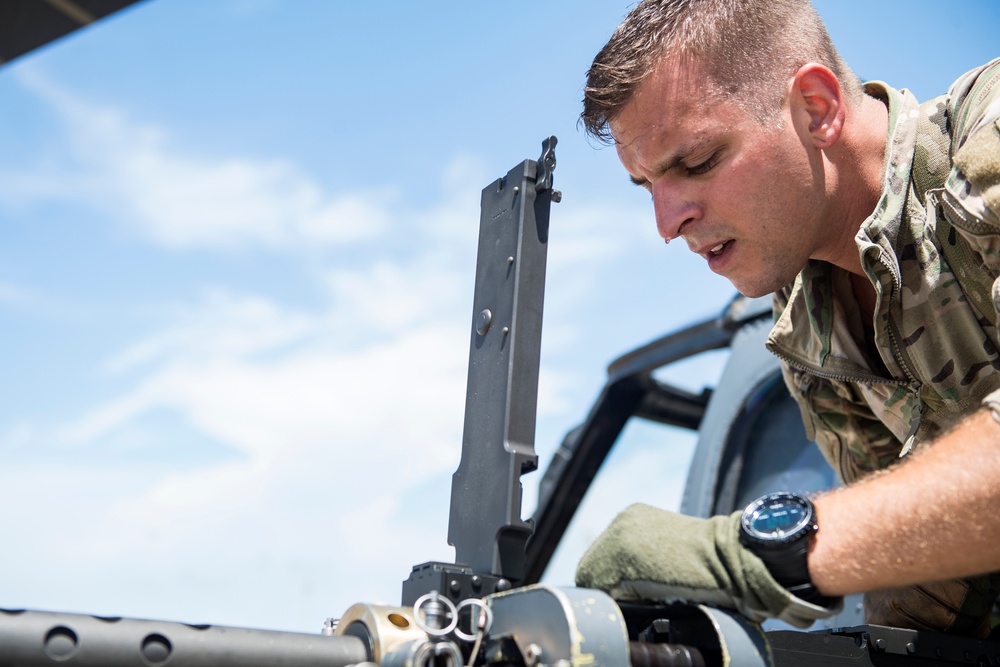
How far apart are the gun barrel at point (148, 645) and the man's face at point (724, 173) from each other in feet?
4.80

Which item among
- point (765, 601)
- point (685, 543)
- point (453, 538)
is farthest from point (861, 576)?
point (453, 538)

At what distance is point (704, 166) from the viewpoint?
249cm

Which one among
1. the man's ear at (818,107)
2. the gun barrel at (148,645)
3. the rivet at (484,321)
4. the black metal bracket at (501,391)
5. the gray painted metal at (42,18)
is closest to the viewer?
the gun barrel at (148,645)

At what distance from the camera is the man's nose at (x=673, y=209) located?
250 cm

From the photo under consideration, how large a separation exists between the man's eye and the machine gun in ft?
1.92

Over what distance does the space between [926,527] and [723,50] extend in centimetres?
149

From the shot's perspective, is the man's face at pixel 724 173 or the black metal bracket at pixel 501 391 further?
the man's face at pixel 724 173

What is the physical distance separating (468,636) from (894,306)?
1506 mm

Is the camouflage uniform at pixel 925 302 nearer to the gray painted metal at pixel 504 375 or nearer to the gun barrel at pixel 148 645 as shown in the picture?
the gray painted metal at pixel 504 375

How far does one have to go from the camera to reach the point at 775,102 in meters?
2.60

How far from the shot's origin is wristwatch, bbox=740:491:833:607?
156cm

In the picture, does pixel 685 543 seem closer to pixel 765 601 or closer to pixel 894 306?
pixel 765 601

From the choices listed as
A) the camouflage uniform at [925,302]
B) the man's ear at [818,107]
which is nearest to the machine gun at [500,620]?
the camouflage uniform at [925,302]

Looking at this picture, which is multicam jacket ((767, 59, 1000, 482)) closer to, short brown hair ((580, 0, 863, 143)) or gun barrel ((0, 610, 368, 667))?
short brown hair ((580, 0, 863, 143))
